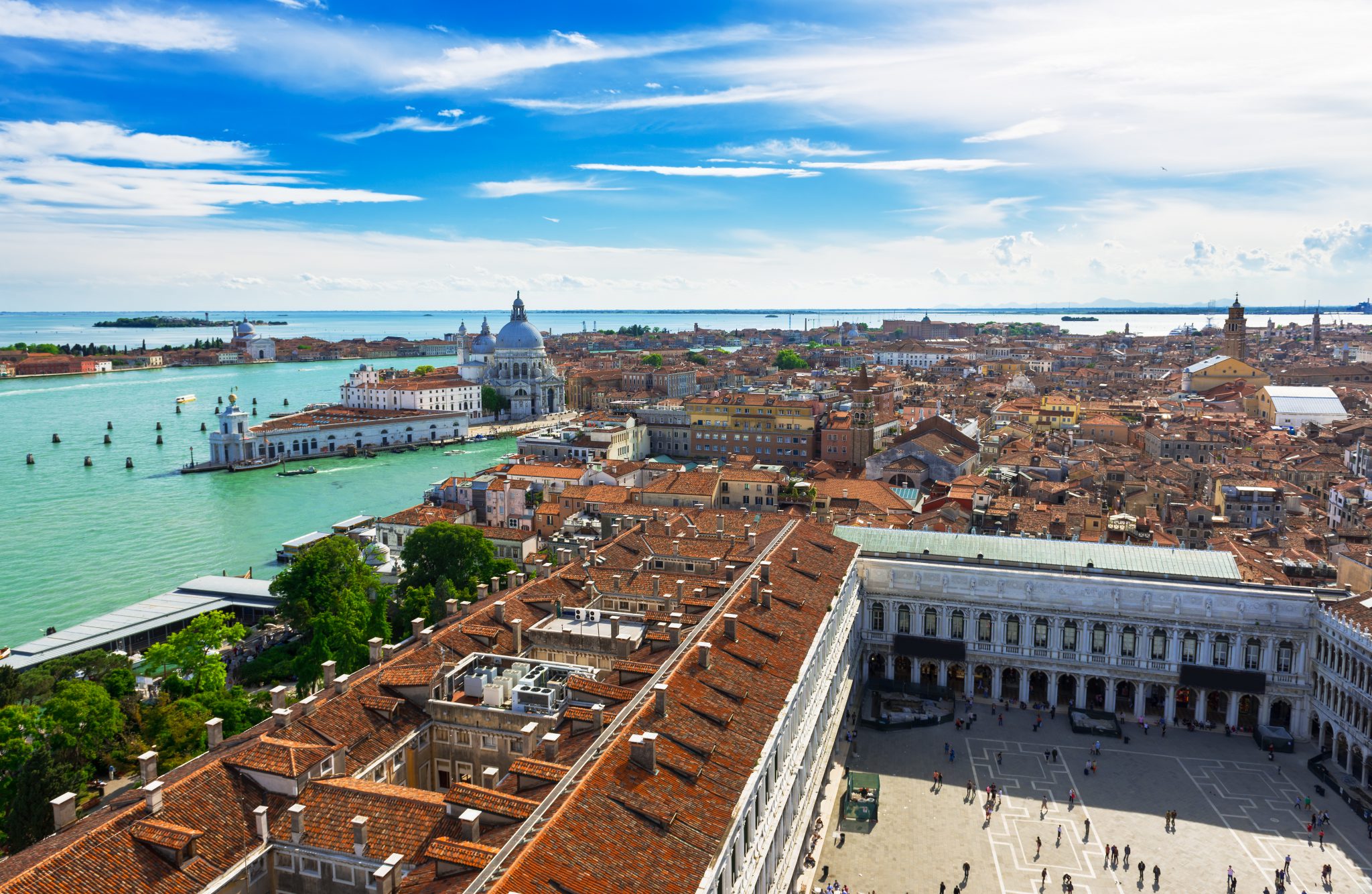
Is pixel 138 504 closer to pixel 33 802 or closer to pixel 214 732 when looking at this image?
pixel 33 802

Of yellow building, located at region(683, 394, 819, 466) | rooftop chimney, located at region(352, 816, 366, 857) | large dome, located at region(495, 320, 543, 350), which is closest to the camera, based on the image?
rooftop chimney, located at region(352, 816, 366, 857)

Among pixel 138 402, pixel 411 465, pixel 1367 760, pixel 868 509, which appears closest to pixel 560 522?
pixel 868 509

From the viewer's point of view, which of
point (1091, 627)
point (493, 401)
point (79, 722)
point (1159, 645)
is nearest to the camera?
point (79, 722)

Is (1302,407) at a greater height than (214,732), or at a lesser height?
greater

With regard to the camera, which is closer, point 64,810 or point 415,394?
point 64,810

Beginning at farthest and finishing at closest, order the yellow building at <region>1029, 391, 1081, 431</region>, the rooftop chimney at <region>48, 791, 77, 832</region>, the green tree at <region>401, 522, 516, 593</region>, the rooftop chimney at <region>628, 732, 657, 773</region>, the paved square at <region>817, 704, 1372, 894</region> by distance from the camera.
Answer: the yellow building at <region>1029, 391, 1081, 431</region>, the green tree at <region>401, 522, 516, 593</region>, the paved square at <region>817, 704, 1372, 894</region>, the rooftop chimney at <region>628, 732, 657, 773</region>, the rooftop chimney at <region>48, 791, 77, 832</region>

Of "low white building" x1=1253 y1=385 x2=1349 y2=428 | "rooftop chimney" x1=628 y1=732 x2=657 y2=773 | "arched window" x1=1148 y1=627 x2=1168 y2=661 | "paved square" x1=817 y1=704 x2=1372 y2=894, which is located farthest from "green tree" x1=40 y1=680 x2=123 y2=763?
"low white building" x1=1253 y1=385 x2=1349 y2=428

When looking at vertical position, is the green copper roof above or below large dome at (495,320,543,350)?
below

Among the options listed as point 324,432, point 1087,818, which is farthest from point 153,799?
point 324,432

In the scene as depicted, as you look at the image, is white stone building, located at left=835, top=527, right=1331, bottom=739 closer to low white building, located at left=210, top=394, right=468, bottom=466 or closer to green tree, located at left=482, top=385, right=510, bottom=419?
low white building, located at left=210, top=394, right=468, bottom=466
